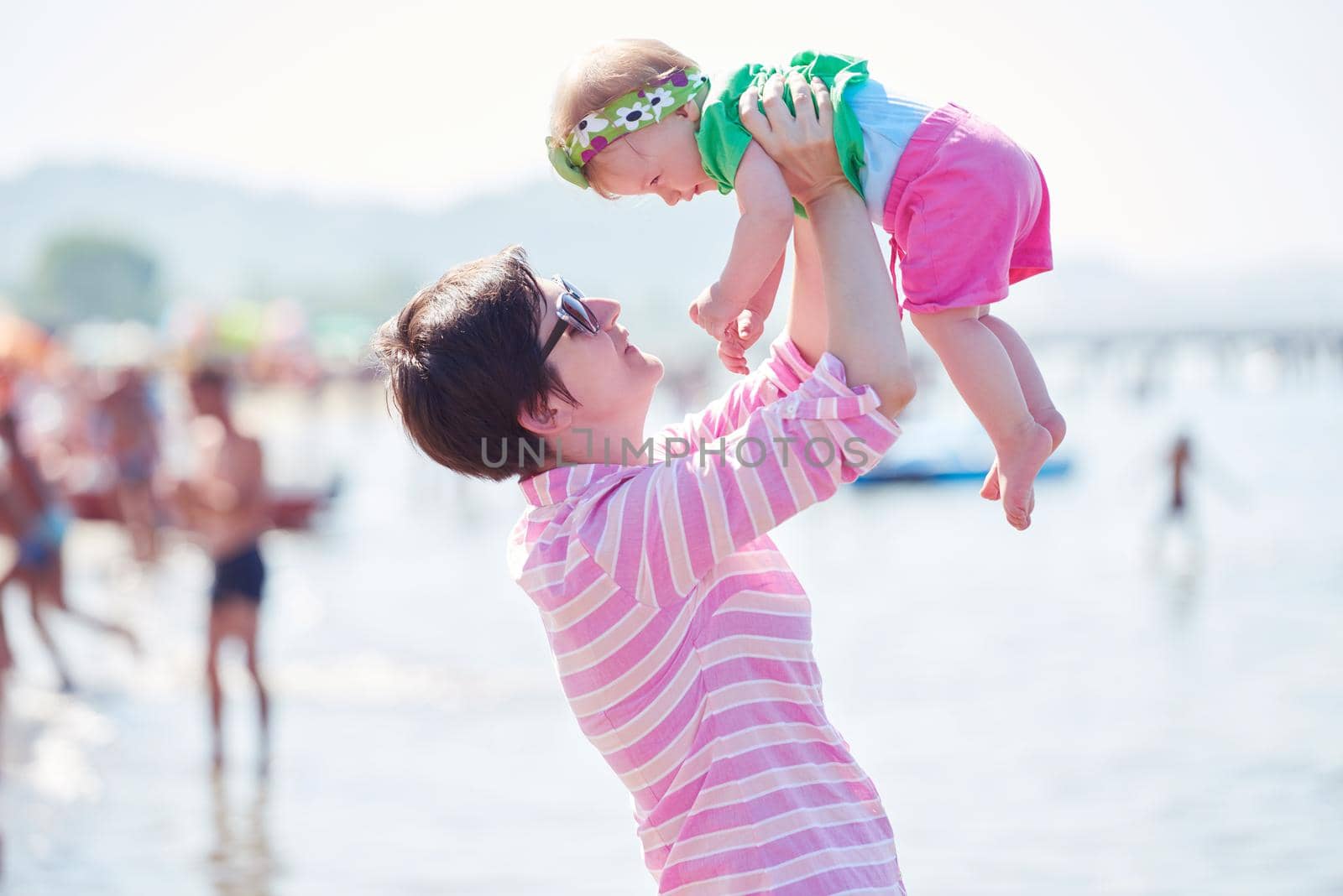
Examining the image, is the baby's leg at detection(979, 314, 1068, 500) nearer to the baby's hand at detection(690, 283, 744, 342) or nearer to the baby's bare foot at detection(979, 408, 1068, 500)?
the baby's bare foot at detection(979, 408, 1068, 500)

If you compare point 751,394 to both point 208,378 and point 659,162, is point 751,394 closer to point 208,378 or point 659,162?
point 659,162

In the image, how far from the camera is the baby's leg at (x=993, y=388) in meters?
1.90

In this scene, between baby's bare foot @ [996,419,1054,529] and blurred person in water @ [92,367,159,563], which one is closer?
baby's bare foot @ [996,419,1054,529]

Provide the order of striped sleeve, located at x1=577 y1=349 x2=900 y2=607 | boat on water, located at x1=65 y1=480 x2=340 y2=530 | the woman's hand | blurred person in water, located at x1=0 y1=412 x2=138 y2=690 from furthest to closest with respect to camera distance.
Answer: boat on water, located at x1=65 y1=480 x2=340 y2=530 < blurred person in water, located at x1=0 y1=412 x2=138 y2=690 < the woman's hand < striped sleeve, located at x1=577 y1=349 x2=900 y2=607

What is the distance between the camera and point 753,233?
1.83m

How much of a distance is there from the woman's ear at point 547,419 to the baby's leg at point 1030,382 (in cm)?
62

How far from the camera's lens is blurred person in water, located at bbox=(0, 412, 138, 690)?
866 centimetres

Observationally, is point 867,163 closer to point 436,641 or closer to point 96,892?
point 96,892

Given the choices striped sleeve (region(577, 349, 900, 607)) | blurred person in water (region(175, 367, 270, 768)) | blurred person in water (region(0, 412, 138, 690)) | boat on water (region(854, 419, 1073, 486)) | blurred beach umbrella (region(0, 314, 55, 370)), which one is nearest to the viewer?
striped sleeve (region(577, 349, 900, 607))

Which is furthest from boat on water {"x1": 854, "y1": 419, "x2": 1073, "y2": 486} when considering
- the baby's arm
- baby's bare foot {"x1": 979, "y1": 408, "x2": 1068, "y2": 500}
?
the baby's arm

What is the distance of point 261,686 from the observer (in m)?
7.92

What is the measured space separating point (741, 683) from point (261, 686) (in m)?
6.70

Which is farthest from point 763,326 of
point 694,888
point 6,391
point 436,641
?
point 436,641

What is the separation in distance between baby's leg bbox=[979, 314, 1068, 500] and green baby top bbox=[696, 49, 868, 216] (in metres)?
0.33
